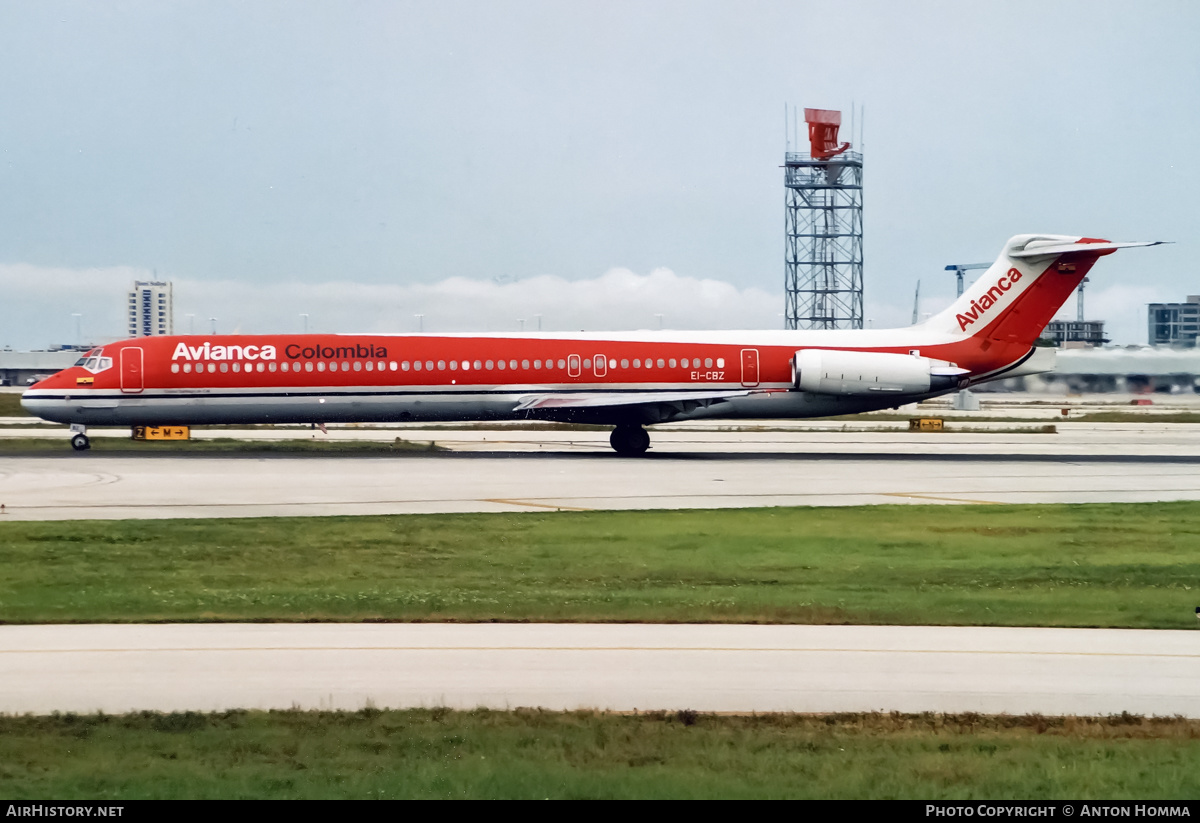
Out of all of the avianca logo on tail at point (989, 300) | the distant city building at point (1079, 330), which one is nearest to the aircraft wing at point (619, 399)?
A: the avianca logo on tail at point (989, 300)

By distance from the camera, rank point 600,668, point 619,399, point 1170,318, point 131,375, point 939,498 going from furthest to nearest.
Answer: point 1170,318
point 619,399
point 131,375
point 939,498
point 600,668

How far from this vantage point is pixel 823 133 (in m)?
108

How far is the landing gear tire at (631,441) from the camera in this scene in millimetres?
38750

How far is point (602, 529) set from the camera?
66.9ft

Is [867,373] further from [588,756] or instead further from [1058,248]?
[588,756]

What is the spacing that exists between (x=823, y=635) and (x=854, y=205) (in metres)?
98.9

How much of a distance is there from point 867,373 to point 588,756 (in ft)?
102

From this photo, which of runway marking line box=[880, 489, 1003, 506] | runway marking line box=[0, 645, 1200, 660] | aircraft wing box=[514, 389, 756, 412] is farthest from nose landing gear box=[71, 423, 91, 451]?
runway marking line box=[0, 645, 1200, 660]

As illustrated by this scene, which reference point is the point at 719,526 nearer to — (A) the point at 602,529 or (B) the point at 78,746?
(A) the point at 602,529

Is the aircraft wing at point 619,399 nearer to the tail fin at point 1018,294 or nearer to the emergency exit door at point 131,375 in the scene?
the tail fin at point 1018,294

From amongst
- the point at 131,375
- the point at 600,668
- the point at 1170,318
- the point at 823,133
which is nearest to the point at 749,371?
the point at 131,375

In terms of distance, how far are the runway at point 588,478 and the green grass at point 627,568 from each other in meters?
2.60
